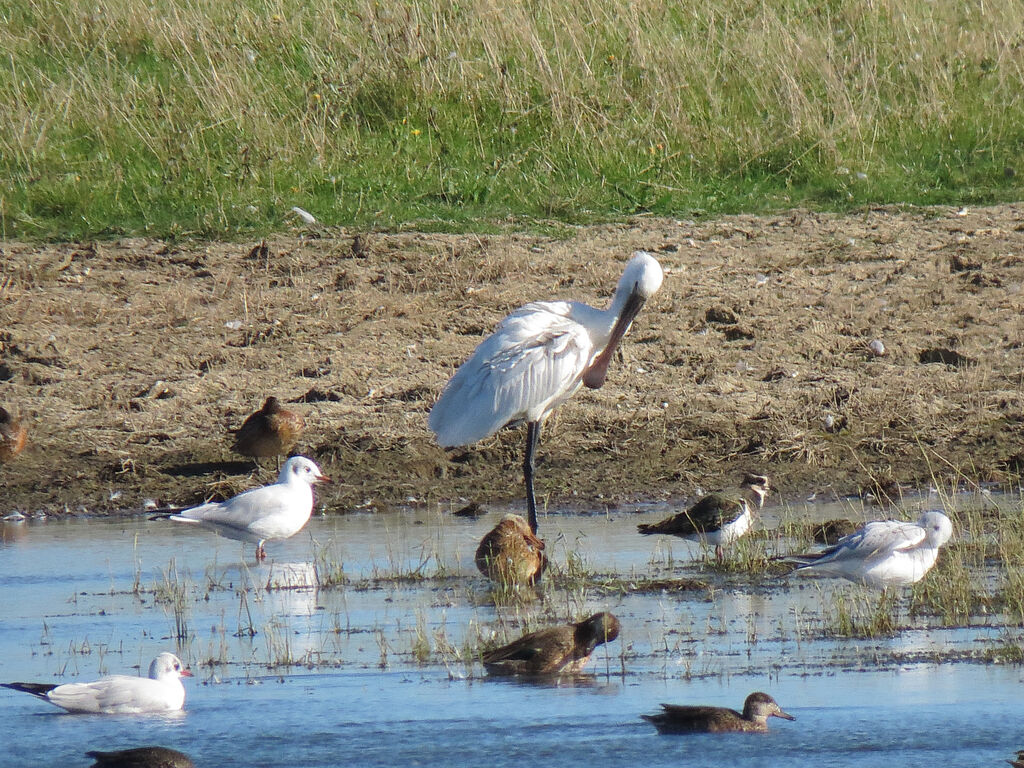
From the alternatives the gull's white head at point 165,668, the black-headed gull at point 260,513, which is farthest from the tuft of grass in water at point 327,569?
the gull's white head at point 165,668

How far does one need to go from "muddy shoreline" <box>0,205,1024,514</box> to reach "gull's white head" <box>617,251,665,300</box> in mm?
1189

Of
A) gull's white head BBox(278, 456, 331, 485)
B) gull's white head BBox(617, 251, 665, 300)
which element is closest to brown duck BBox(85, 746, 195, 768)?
gull's white head BBox(278, 456, 331, 485)

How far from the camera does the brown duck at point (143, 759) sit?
566cm

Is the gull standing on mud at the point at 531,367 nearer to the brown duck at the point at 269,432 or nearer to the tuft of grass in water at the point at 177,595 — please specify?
the brown duck at the point at 269,432

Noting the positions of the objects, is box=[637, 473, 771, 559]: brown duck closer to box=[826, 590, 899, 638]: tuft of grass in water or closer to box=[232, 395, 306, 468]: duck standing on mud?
box=[826, 590, 899, 638]: tuft of grass in water

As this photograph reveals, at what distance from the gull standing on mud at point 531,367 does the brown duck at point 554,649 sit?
2648mm

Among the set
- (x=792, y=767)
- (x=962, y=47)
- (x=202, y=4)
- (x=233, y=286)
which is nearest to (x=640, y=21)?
(x=962, y=47)

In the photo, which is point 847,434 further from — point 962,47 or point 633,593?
point 962,47

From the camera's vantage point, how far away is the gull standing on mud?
394 inches

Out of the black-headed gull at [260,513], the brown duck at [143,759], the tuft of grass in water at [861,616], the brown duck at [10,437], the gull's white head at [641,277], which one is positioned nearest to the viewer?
the brown duck at [143,759]

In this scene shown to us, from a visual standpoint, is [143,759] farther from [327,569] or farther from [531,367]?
[531,367]

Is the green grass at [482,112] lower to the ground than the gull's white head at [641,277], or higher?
higher

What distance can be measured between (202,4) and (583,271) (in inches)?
233

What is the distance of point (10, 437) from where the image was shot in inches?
423
